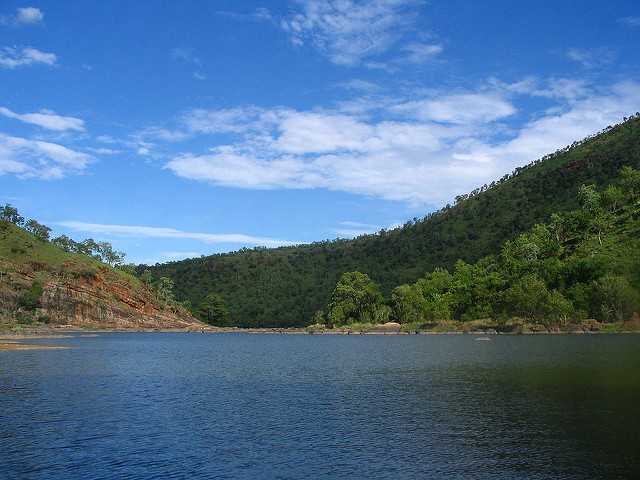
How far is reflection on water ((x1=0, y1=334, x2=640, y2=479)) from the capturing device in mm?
30969

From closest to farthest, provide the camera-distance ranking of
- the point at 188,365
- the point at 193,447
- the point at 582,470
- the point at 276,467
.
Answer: the point at 582,470
the point at 276,467
the point at 193,447
the point at 188,365

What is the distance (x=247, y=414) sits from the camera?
152ft

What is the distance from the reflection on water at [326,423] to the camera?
102 ft

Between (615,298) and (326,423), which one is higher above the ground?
(615,298)

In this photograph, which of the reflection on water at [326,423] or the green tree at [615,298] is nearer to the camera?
the reflection on water at [326,423]

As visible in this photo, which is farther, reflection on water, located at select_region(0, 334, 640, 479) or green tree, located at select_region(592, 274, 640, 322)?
green tree, located at select_region(592, 274, 640, 322)

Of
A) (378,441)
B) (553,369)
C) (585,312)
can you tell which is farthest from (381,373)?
(585,312)

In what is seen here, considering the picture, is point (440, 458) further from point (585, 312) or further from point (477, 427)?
point (585, 312)

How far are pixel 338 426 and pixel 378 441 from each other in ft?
17.8

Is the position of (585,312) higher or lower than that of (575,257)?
lower

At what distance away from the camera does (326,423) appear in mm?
42406

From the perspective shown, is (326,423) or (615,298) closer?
(326,423)

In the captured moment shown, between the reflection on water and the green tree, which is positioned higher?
the green tree

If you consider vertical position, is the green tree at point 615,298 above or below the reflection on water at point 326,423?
above
